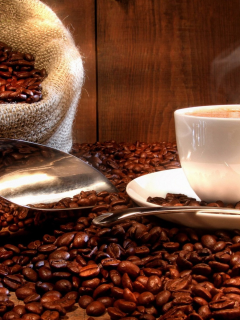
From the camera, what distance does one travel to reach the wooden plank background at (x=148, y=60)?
2039 mm

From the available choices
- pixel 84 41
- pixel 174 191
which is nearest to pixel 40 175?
pixel 174 191

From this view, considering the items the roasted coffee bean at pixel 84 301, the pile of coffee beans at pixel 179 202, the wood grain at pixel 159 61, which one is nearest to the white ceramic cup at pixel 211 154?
the pile of coffee beans at pixel 179 202

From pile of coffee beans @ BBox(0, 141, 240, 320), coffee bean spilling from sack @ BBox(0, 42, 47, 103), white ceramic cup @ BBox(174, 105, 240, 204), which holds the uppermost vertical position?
coffee bean spilling from sack @ BBox(0, 42, 47, 103)

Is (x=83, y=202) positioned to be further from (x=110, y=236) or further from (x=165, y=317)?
(x=165, y=317)

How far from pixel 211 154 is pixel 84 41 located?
1282mm

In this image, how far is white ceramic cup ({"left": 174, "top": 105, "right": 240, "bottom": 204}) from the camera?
37.6 inches

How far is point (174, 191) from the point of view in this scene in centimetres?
115

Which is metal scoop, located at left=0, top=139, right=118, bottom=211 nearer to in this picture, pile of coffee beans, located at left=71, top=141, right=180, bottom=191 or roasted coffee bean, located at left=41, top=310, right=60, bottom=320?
pile of coffee beans, located at left=71, top=141, right=180, bottom=191

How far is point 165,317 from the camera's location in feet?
2.11

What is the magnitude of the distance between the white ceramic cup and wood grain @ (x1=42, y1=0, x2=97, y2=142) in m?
1.09

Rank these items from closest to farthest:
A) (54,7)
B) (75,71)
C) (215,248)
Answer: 1. (215,248)
2. (75,71)
3. (54,7)

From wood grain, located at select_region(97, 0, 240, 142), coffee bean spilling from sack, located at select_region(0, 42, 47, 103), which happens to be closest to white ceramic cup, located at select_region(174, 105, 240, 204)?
coffee bean spilling from sack, located at select_region(0, 42, 47, 103)

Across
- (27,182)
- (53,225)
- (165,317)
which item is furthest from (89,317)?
(27,182)

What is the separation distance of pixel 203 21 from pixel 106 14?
0.49 m
